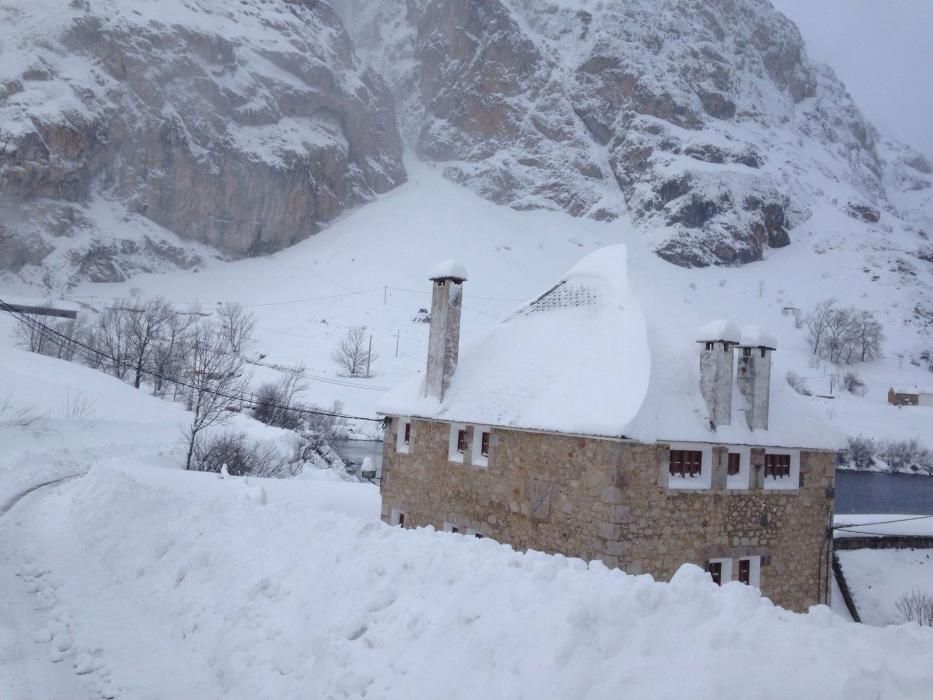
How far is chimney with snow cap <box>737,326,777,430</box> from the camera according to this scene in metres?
13.8

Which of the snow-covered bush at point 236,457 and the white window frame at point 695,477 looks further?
the snow-covered bush at point 236,457

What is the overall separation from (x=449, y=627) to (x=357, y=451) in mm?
41106

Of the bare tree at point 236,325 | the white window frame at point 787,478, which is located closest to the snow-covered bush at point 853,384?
the bare tree at point 236,325

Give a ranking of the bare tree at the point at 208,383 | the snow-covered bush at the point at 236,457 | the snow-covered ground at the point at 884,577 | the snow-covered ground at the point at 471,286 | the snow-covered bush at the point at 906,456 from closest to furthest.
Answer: the snow-covered ground at the point at 884,577, the snow-covered bush at the point at 236,457, the bare tree at the point at 208,383, the snow-covered bush at the point at 906,456, the snow-covered ground at the point at 471,286

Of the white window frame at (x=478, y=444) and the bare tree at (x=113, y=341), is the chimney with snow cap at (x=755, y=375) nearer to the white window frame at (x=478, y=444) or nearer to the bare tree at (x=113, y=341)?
the white window frame at (x=478, y=444)

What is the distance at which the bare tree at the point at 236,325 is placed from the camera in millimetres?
61097

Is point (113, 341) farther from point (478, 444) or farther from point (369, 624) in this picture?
point (369, 624)

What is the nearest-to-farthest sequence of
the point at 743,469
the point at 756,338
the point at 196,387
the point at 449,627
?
the point at 449,627, the point at 743,469, the point at 756,338, the point at 196,387

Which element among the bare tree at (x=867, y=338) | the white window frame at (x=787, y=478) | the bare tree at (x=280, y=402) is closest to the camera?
the white window frame at (x=787, y=478)

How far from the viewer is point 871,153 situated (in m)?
152

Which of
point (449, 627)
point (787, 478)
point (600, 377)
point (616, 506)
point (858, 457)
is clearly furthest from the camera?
point (858, 457)

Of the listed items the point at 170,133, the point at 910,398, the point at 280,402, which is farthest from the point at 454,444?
the point at 170,133

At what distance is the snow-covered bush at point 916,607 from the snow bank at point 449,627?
754 inches

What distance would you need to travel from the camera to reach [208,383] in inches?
1563
